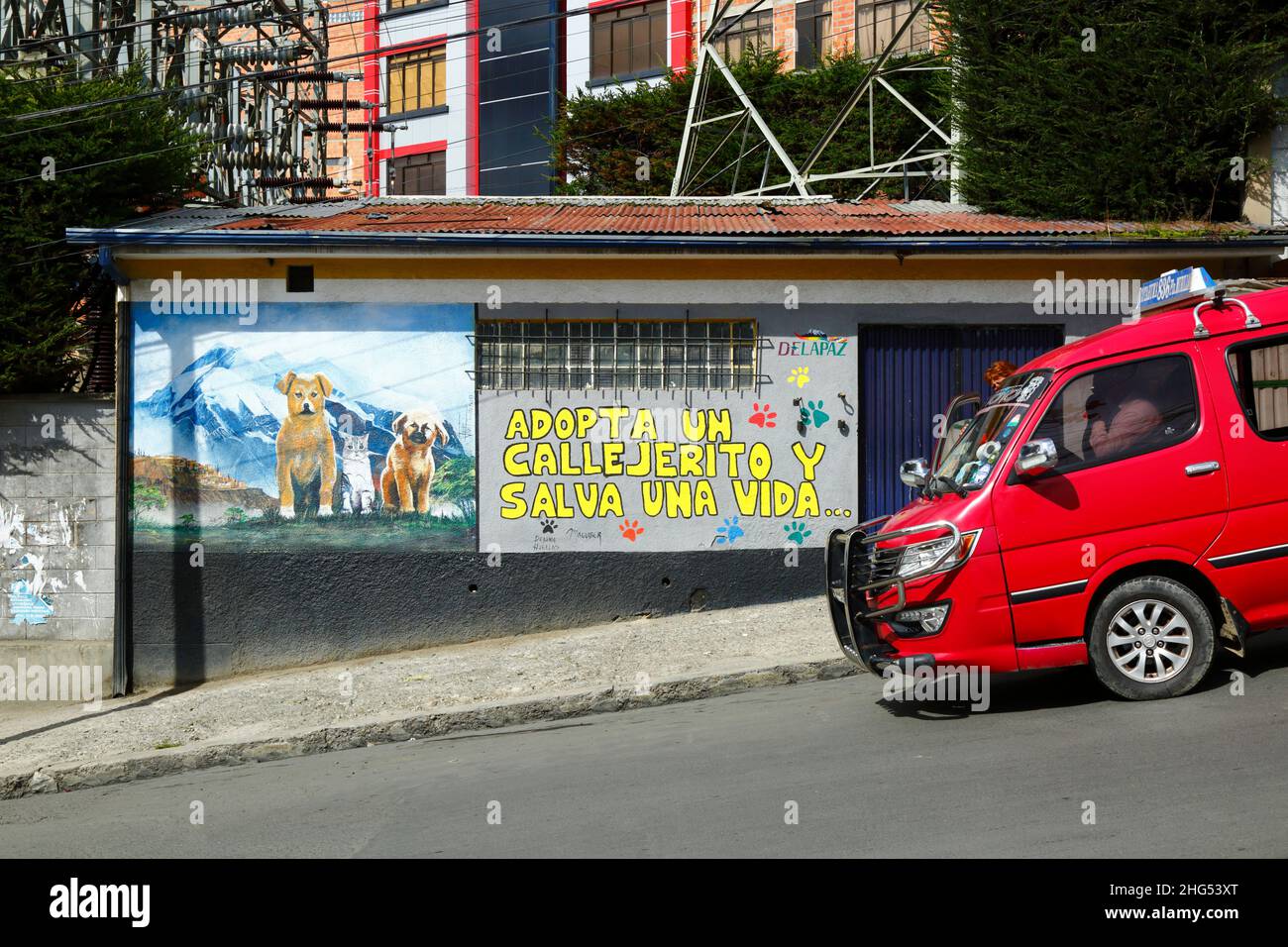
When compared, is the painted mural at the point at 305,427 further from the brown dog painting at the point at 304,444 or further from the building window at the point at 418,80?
the building window at the point at 418,80

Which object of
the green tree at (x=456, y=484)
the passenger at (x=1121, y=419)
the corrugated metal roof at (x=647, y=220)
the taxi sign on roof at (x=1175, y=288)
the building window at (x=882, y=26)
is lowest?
the green tree at (x=456, y=484)

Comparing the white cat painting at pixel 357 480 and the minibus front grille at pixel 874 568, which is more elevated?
the white cat painting at pixel 357 480

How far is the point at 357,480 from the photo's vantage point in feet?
37.4

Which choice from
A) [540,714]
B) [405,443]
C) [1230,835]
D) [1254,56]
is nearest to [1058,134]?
[1254,56]

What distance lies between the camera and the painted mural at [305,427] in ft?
37.3

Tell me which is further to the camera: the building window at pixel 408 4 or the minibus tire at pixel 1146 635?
the building window at pixel 408 4

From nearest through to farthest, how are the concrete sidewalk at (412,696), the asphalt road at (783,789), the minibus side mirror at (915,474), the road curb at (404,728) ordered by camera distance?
the asphalt road at (783,789) < the minibus side mirror at (915,474) < the road curb at (404,728) < the concrete sidewalk at (412,696)

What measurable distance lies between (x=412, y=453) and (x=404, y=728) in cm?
362

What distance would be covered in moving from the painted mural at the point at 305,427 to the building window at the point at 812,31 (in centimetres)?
1939

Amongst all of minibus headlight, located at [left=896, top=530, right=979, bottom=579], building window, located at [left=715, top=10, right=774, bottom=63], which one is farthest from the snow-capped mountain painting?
building window, located at [left=715, top=10, right=774, bottom=63]

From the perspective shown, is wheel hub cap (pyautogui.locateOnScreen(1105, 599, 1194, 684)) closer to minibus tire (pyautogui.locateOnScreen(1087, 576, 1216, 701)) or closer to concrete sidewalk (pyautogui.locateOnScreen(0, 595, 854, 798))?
minibus tire (pyautogui.locateOnScreen(1087, 576, 1216, 701))

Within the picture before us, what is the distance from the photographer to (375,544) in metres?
11.4

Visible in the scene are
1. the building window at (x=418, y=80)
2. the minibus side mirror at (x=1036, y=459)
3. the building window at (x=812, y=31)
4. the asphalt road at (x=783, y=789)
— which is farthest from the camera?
the building window at (x=418, y=80)

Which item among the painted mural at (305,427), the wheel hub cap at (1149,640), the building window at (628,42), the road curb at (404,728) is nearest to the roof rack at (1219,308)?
the wheel hub cap at (1149,640)
